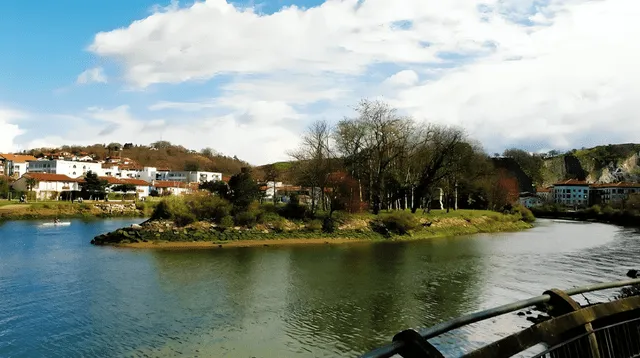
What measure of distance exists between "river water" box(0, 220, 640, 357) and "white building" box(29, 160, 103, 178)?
88.7 metres

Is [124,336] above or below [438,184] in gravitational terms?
below

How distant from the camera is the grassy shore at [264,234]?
3594cm

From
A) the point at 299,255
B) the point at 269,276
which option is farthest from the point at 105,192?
the point at 269,276

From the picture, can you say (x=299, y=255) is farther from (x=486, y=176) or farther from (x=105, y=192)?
(x=105, y=192)

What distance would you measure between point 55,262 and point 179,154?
523ft

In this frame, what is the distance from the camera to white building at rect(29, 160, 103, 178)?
114m

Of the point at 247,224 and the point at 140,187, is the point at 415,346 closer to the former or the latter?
the point at 247,224

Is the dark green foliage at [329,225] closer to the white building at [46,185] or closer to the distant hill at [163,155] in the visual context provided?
the white building at [46,185]

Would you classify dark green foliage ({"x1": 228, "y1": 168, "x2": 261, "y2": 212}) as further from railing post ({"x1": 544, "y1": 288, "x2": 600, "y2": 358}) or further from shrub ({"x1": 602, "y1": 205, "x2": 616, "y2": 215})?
shrub ({"x1": 602, "y1": 205, "x2": 616, "y2": 215})

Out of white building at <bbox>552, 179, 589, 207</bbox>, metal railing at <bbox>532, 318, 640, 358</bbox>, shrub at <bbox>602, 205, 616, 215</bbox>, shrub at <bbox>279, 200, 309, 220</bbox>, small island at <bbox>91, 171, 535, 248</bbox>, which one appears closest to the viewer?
metal railing at <bbox>532, 318, 640, 358</bbox>

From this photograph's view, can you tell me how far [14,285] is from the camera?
70.0ft

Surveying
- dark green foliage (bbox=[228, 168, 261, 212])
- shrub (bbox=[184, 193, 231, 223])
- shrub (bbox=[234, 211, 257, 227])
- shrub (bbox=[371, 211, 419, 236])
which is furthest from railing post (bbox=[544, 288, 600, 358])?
shrub (bbox=[371, 211, 419, 236])

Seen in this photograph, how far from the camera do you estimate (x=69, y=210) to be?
2840 inches

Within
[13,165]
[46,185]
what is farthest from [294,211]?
[13,165]
